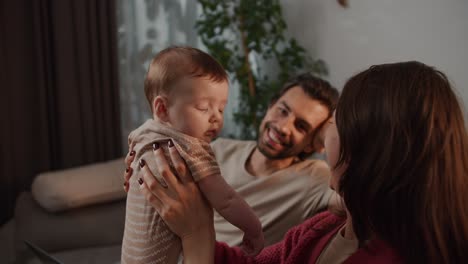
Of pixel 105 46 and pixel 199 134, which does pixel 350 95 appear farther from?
pixel 105 46

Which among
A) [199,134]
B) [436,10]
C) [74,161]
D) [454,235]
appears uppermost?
[436,10]

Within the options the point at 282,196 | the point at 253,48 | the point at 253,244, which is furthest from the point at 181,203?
the point at 253,48

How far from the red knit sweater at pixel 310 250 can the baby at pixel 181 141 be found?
0.12 m

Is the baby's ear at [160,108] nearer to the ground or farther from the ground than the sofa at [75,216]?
farther from the ground

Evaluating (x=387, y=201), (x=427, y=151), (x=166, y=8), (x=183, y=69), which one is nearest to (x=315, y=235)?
(x=387, y=201)

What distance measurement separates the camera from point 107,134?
291 centimetres

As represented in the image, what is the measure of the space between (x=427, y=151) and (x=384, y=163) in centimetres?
8

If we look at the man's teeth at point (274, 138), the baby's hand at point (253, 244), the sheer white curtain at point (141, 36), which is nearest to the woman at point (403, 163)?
the baby's hand at point (253, 244)

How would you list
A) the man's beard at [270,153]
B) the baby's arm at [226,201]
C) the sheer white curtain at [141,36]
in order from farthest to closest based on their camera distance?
1. the sheer white curtain at [141,36]
2. the man's beard at [270,153]
3. the baby's arm at [226,201]

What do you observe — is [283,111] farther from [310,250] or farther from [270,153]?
[310,250]

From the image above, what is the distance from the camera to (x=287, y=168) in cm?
185

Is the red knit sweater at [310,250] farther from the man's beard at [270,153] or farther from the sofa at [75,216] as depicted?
the sofa at [75,216]

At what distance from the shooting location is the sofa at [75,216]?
214 cm

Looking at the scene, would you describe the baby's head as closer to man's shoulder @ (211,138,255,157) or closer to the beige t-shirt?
the beige t-shirt
